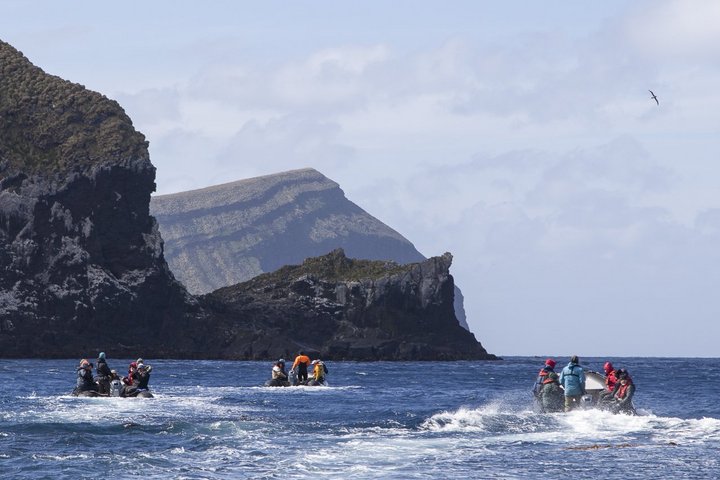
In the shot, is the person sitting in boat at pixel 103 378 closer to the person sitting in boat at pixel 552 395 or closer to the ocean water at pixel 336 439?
the ocean water at pixel 336 439

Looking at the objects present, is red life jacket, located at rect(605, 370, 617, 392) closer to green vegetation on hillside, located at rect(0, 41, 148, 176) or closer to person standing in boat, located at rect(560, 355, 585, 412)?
person standing in boat, located at rect(560, 355, 585, 412)

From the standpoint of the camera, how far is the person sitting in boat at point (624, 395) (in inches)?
1688

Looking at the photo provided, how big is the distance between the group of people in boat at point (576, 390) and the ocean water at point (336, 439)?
67 centimetres

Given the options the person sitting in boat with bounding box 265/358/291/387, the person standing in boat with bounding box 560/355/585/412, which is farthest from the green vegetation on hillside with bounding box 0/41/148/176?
the person standing in boat with bounding box 560/355/585/412

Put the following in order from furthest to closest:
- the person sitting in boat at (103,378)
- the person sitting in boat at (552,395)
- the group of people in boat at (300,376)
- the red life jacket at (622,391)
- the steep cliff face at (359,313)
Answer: the steep cliff face at (359,313)
the group of people in boat at (300,376)
the person sitting in boat at (103,378)
the person sitting in boat at (552,395)
the red life jacket at (622,391)

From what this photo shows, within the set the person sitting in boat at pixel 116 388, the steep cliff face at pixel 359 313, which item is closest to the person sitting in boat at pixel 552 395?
the person sitting in boat at pixel 116 388

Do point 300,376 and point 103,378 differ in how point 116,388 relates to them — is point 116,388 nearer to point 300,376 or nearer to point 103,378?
point 103,378

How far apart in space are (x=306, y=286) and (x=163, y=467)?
13833 centimetres

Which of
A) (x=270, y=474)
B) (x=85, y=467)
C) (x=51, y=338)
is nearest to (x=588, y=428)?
(x=270, y=474)

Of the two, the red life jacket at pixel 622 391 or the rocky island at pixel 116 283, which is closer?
the red life jacket at pixel 622 391

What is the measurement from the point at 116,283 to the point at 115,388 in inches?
3511

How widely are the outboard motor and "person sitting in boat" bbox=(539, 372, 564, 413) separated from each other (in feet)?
64.1

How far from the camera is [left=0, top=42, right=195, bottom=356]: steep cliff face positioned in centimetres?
13788

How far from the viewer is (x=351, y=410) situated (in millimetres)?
51094
